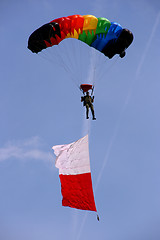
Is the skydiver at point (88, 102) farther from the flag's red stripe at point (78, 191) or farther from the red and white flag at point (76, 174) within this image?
the flag's red stripe at point (78, 191)

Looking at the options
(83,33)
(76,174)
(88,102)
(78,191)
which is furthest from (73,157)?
(83,33)

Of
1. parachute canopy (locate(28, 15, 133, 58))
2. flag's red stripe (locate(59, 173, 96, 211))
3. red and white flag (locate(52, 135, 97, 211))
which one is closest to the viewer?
flag's red stripe (locate(59, 173, 96, 211))

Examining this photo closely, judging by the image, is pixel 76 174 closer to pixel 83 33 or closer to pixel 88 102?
pixel 88 102

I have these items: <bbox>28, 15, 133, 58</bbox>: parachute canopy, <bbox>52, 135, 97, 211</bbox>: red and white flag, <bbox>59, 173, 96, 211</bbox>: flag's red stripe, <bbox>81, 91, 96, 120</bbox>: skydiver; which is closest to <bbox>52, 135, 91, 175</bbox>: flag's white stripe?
<bbox>52, 135, 97, 211</bbox>: red and white flag

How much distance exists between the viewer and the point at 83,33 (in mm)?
16469

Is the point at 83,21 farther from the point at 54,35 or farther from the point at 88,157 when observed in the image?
the point at 88,157

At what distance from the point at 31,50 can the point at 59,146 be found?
15.7 feet

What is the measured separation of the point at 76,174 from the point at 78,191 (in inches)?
30.0

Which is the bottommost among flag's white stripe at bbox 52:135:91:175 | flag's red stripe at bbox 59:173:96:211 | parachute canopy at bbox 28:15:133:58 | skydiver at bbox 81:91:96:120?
flag's red stripe at bbox 59:173:96:211

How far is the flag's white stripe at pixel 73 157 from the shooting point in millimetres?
14914

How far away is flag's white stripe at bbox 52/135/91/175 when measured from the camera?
14.9m

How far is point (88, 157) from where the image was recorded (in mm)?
14836

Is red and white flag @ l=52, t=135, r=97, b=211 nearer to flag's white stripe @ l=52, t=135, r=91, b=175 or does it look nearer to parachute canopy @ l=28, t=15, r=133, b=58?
flag's white stripe @ l=52, t=135, r=91, b=175

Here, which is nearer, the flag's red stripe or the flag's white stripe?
the flag's red stripe
